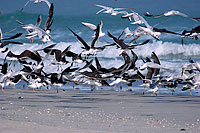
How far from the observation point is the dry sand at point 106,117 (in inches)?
213

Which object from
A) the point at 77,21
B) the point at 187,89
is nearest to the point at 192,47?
the point at 187,89

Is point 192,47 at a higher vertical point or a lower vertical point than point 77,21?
lower

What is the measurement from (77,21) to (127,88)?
101 feet

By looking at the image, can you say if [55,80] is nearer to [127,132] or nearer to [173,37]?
[127,132]

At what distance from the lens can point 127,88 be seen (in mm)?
12828

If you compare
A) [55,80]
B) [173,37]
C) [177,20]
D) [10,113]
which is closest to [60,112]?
[10,113]

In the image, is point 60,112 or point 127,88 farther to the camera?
point 127,88

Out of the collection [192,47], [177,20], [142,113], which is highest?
[177,20]

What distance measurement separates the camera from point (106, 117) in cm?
664

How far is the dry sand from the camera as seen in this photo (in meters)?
5.40

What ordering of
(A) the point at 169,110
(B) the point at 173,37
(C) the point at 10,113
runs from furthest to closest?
(B) the point at 173,37 → (A) the point at 169,110 → (C) the point at 10,113

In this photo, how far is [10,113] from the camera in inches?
279

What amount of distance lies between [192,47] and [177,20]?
45.7 ft

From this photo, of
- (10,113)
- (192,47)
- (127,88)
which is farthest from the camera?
(192,47)
